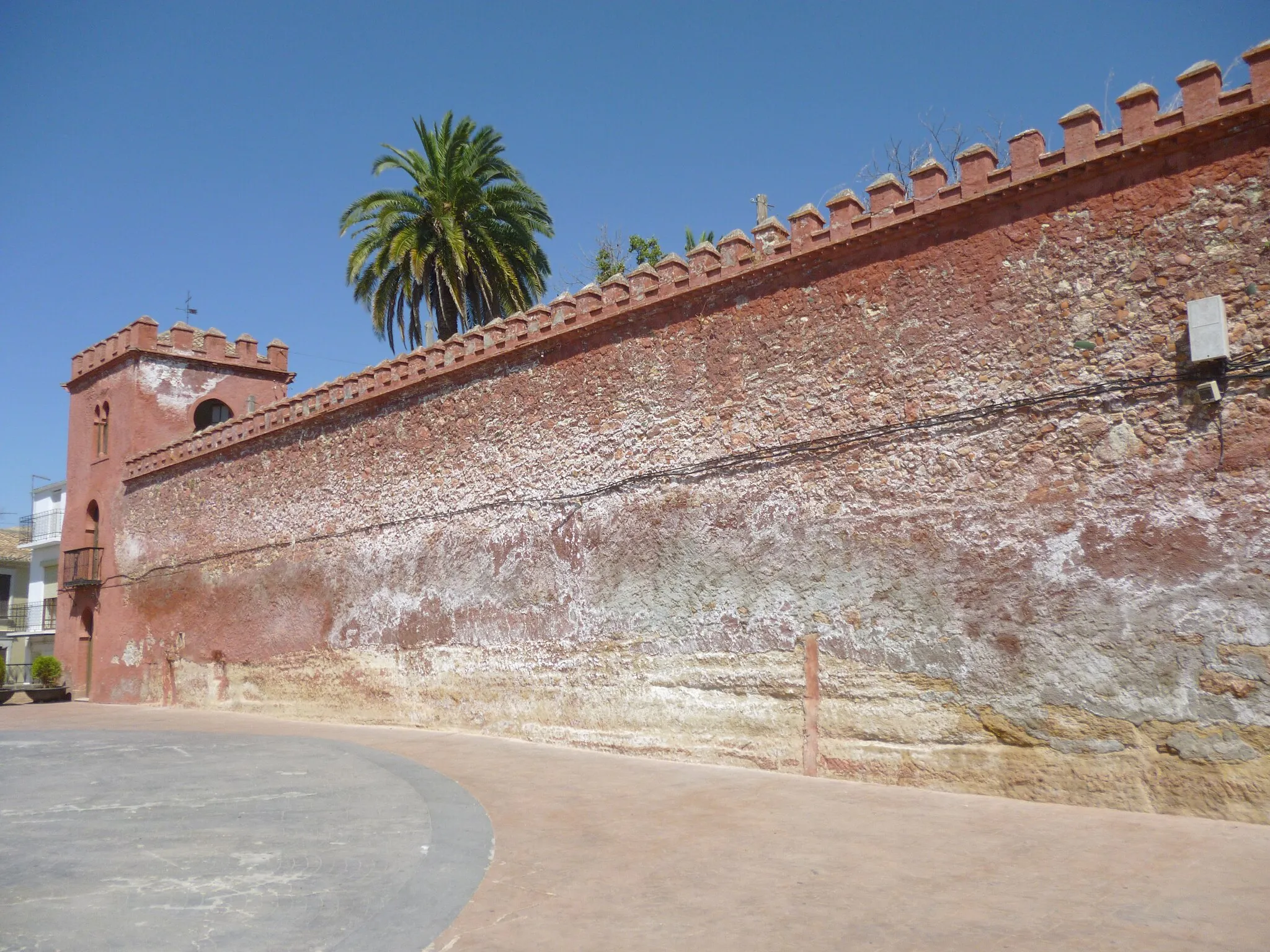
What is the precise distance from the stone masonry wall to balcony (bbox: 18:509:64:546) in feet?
75.8

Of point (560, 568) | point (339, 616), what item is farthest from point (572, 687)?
point (339, 616)

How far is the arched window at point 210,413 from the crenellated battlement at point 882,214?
7773mm

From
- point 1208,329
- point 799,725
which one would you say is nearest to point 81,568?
point 799,725

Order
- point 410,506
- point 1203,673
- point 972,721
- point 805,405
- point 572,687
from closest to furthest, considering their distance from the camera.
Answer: point 1203,673 → point 972,721 → point 805,405 → point 572,687 → point 410,506

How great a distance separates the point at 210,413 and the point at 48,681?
6.76m

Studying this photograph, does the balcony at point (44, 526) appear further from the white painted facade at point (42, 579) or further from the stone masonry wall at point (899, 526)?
the stone masonry wall at point (899, 526)

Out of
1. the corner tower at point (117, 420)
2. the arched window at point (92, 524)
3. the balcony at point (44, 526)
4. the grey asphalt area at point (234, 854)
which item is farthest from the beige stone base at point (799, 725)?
the balcony at point (44, 526)

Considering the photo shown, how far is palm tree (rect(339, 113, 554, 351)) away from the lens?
2114cm

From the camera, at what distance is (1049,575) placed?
710cm

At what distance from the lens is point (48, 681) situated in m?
21.2

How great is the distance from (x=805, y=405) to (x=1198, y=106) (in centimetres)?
364

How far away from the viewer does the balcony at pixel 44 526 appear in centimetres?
3095

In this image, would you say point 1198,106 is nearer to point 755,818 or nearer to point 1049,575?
point 1049,575

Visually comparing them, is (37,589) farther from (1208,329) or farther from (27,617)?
(1208,329)
